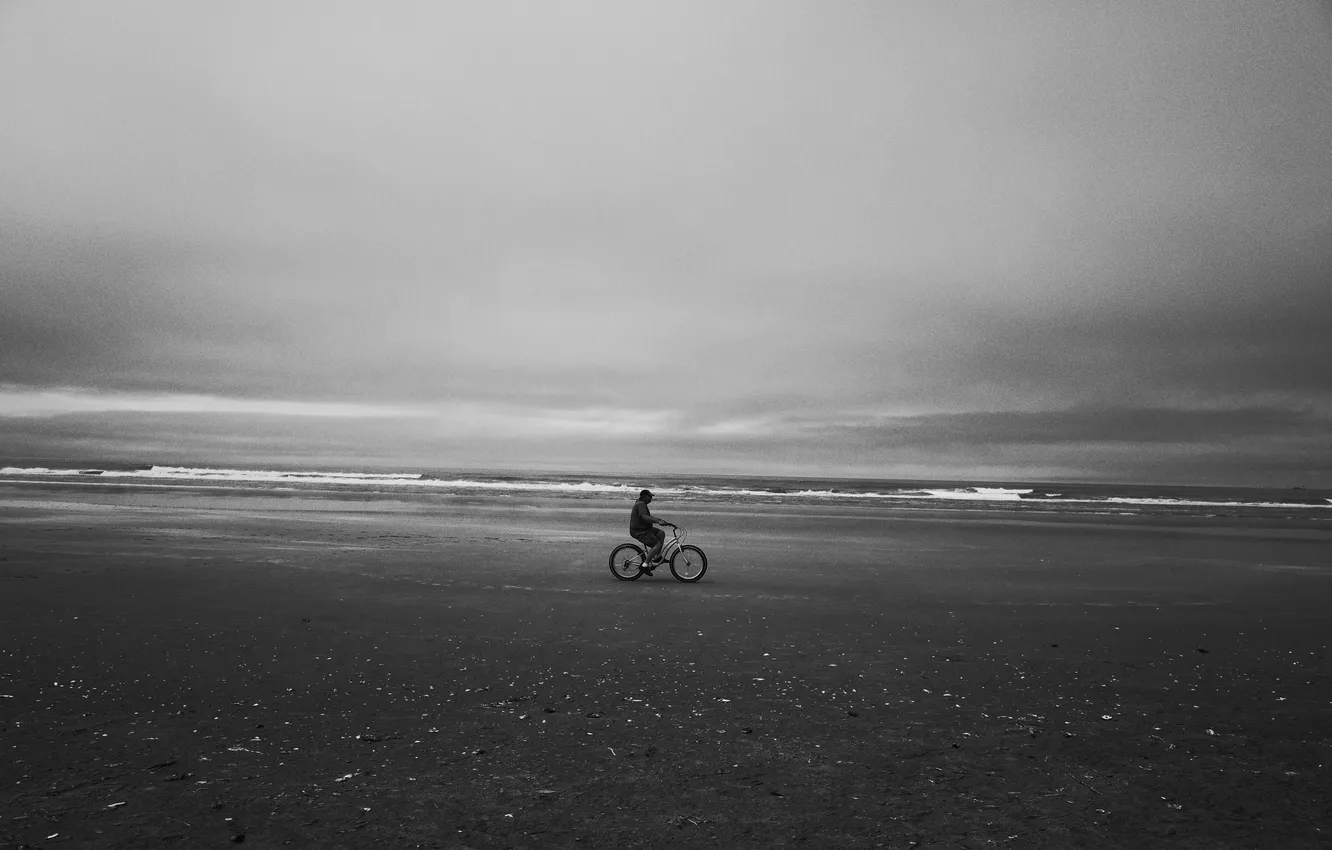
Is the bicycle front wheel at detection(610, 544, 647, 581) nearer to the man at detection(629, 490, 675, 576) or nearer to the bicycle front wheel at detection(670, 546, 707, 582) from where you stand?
the man at detection(629, 490, 675, 576)

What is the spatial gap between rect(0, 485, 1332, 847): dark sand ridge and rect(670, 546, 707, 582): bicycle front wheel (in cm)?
45

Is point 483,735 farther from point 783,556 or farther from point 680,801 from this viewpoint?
point 783,556

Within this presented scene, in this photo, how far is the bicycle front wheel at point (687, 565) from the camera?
1856cm

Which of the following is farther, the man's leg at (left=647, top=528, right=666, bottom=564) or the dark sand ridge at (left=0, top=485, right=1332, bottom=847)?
the man's leg at (left=647, top=528, right=666, bottom=564)

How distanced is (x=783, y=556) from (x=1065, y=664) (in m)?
12.9

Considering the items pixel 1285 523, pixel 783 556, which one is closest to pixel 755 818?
pixel 783 556

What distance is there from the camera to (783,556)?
2347 cm

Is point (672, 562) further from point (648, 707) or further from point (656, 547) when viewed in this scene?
point (648, 707)

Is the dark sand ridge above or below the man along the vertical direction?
below

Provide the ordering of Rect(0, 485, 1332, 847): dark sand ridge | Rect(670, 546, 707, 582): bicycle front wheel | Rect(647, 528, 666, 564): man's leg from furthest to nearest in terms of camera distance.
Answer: Rect(647, 528, 666, 564): man's leg → Rect(670, 546, 707, 582): bicycle front wheel → Rect(0, 485, 1332, 847): dark sand ridge

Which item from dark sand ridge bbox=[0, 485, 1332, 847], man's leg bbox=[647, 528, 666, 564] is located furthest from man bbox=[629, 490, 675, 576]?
dark sand ridge bbox=[0, 485, 1332, 847]

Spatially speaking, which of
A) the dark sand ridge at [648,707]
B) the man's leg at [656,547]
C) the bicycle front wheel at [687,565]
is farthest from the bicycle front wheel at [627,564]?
the bicycle front wheel at [687,565]

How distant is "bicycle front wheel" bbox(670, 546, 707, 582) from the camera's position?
60.9 feet

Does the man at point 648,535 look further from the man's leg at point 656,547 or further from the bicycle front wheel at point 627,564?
the bicycle front wheel at point 627,564
